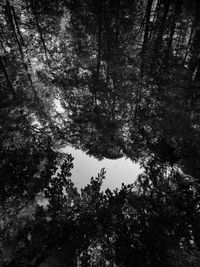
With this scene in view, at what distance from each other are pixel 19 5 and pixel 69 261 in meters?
17.6

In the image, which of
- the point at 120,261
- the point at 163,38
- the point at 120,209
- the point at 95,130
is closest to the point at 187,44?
the point at 163,38

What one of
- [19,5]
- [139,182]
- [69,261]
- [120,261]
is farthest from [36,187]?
[19,5]

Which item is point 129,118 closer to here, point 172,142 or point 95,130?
point 95,130

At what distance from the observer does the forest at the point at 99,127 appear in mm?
6441

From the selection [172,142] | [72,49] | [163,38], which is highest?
[163,38]

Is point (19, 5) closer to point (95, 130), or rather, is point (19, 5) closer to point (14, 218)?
point (95, 130)

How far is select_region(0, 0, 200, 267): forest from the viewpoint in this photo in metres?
6.44

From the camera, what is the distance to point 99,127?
12820 millimetres

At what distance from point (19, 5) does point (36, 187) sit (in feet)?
49.7

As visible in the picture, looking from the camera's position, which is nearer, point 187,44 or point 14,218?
point 14,218

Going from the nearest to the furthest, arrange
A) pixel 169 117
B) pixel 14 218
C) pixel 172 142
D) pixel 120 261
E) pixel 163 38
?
1. pixel 120 261
2. pixel 14 218
3. pixel 172 142
4. pixel 169 117
5. pixel 163 38

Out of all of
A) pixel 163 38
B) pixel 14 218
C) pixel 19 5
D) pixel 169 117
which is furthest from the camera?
pixel 19 5

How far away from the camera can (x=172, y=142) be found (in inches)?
400

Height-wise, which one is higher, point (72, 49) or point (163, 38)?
point (163, 38)
